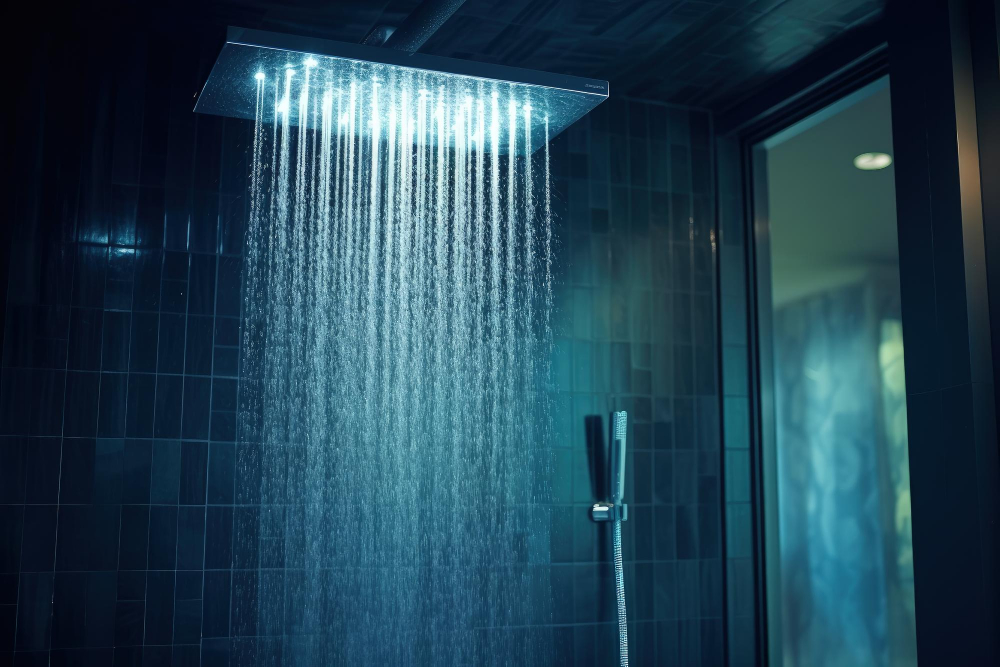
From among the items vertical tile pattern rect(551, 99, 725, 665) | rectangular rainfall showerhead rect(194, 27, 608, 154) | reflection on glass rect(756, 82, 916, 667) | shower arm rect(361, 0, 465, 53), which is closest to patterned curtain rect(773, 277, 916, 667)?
reflection on glass rect(756, 82, 916, 667)

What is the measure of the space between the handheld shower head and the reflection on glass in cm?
46

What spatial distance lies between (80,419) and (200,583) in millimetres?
437

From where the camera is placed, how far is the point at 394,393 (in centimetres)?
240

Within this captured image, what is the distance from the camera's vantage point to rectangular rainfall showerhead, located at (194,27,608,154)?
1818 mm

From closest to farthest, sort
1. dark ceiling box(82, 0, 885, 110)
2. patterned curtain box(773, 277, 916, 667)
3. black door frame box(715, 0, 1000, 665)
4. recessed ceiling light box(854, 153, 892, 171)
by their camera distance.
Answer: black door frame box(715, 0, 1000, 665) < dark ceiling box(82, 0, 885, 110) < patterned curtain box(773, 277, 916, 667) < recessed ceiling light box(854, 153, 892, 171)

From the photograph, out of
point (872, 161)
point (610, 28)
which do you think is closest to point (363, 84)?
point (610, 28)

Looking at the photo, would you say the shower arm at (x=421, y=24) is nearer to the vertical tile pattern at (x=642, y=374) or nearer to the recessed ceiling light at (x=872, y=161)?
the vertical tile pattern at (x=642, y=374)

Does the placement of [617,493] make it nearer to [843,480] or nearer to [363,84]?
[843,480]

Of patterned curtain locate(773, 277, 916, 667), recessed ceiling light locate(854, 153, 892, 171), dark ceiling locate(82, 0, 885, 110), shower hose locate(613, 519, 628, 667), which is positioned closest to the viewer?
dark ceiling locate(82, 0, 885, 110)

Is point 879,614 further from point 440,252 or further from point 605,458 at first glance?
point 440,252

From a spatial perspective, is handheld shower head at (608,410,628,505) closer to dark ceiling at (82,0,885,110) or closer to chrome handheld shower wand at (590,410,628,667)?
chrome handheld shower wand at (590,410,628,667)

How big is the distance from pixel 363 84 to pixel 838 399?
1.69 metres

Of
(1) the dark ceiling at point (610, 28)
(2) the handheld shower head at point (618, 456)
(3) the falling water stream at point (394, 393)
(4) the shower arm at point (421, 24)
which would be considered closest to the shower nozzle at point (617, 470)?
(2) the handheld shower head at point (618, 456)

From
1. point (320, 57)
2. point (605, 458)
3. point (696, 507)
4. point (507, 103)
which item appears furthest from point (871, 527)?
point (320, 57)
